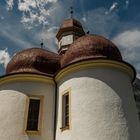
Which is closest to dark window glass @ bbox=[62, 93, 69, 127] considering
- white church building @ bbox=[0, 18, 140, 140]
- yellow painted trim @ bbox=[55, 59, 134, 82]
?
white church building @ bbox=[0, 18, 140, 140]

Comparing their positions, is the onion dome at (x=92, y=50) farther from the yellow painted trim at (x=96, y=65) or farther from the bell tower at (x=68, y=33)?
the bell tower at (x=68, y=33)

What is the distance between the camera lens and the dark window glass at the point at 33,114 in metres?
12.7

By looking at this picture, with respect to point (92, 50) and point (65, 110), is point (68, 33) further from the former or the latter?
point (65, 110)

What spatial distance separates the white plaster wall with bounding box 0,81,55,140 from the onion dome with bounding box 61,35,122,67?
84.2 inches

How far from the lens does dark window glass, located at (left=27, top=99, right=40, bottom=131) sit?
1273 centimetres

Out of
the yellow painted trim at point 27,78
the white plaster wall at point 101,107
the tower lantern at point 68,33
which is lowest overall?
the white plaster wall at point 101,107

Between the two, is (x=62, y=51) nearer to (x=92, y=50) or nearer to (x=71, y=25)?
(x=71, y=25)

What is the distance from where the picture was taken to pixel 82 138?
35.6ft

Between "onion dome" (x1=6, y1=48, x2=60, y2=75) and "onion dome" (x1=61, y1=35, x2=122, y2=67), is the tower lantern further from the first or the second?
"onion dome" (x1=61, y1=35, x2=122, y2=67)

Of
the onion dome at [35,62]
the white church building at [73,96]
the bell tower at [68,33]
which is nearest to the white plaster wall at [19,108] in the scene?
the white church building at [73,96]

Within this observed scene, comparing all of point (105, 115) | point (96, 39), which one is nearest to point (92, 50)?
point (96, 39)

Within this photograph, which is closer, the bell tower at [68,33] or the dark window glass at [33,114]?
the dark window glass at [33,114]

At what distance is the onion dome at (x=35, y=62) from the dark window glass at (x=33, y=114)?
182cm

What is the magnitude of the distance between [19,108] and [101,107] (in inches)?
174
